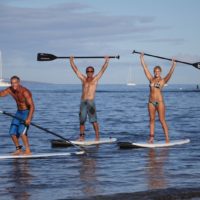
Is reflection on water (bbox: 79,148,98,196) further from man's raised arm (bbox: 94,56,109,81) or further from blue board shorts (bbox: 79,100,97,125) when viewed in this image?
man's raised arm (bbox: 94,56,109,81)

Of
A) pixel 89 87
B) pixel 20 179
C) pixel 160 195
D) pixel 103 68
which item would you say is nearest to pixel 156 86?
pixel 103 68

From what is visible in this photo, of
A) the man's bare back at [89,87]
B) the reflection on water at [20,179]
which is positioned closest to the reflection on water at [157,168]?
the reflection on water at [20,179]

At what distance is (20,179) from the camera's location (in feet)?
34.4

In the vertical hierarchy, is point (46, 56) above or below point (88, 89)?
above

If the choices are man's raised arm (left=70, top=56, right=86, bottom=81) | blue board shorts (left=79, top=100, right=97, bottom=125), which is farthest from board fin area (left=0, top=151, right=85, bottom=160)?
man's raised arm (left=70, top=56, right=86, bottom=81)

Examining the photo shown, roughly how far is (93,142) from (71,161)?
3448 mm

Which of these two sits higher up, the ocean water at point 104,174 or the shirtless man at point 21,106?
the shirtless man at point 21,106

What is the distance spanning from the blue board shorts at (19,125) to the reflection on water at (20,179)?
0.61 metres

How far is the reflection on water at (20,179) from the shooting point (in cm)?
916

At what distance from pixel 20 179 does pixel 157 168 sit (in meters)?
2.56

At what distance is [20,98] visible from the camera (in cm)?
1316

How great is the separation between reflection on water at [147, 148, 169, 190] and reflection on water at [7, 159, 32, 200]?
73.4 inches

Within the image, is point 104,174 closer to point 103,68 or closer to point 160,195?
point 160,195

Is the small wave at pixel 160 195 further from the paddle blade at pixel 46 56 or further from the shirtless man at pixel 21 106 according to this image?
the paddle blade at pixel 46 56
